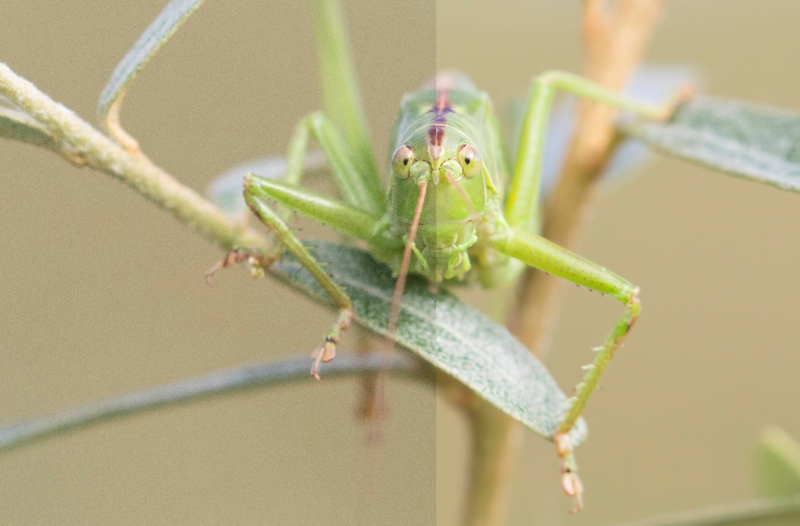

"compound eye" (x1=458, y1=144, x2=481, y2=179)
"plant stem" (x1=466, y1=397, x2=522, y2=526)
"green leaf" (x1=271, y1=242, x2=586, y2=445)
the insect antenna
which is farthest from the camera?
"plant stem" (x1=466, y1=397, x2=522, y2=526)

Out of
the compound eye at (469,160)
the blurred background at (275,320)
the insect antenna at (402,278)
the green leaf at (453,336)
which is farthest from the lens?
the blurred background at (275,320)

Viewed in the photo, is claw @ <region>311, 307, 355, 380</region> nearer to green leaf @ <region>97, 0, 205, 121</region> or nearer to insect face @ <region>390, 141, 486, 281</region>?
insect face @ <region>390, 141, 486, 281</region>

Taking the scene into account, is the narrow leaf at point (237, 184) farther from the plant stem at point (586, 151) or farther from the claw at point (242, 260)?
the plant stem at point (586, 151)

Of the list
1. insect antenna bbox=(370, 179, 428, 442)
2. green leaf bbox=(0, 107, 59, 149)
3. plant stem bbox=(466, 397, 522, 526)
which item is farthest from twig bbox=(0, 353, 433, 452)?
green leaf bbox=(0, 107, 59, 149)

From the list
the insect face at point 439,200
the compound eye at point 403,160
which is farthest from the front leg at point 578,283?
the compound eye at point 403,160

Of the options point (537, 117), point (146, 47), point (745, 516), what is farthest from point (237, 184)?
point (745, 516)

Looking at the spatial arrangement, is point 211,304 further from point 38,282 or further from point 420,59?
point 420,59
